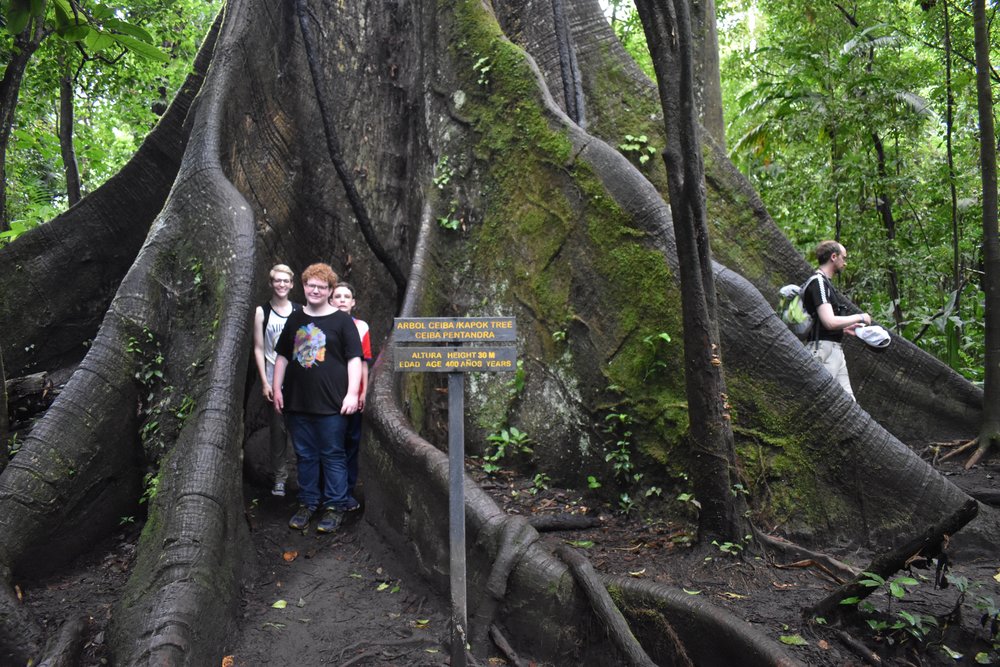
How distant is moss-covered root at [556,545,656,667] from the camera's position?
3.35 m

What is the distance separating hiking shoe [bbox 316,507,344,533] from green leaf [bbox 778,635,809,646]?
3.03 metres

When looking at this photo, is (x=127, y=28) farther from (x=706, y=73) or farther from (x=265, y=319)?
(x=706, y=73)

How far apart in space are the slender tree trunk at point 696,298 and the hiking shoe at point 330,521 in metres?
2.55

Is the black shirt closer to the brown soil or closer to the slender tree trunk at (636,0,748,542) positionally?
the brown soil

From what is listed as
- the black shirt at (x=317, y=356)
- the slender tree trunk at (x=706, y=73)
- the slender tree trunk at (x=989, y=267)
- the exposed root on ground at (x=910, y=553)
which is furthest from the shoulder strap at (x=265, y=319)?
the slender tree trunk at (x=989, y=267)

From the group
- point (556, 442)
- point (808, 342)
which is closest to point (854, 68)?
point (808, 342)

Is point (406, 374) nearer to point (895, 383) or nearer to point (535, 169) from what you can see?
point (535, 169)

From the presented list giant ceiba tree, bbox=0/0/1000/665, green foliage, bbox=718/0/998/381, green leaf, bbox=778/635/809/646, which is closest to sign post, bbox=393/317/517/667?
giant ceiba tree, bbox=0/0/1000/665

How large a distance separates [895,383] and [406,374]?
410 centimetres

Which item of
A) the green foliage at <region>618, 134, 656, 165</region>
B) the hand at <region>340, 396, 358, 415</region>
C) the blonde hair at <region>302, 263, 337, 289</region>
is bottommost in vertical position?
the hand at <region>340, 396, 358, 415</region>

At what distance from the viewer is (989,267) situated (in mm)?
5805

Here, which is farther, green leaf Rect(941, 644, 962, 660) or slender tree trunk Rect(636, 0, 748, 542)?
slender tree trunk Rect(636, 0, 748, 542)

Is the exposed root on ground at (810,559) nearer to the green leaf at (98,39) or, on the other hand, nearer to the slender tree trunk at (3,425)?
the green leaf at (98,39)

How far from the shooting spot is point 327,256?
673cm
